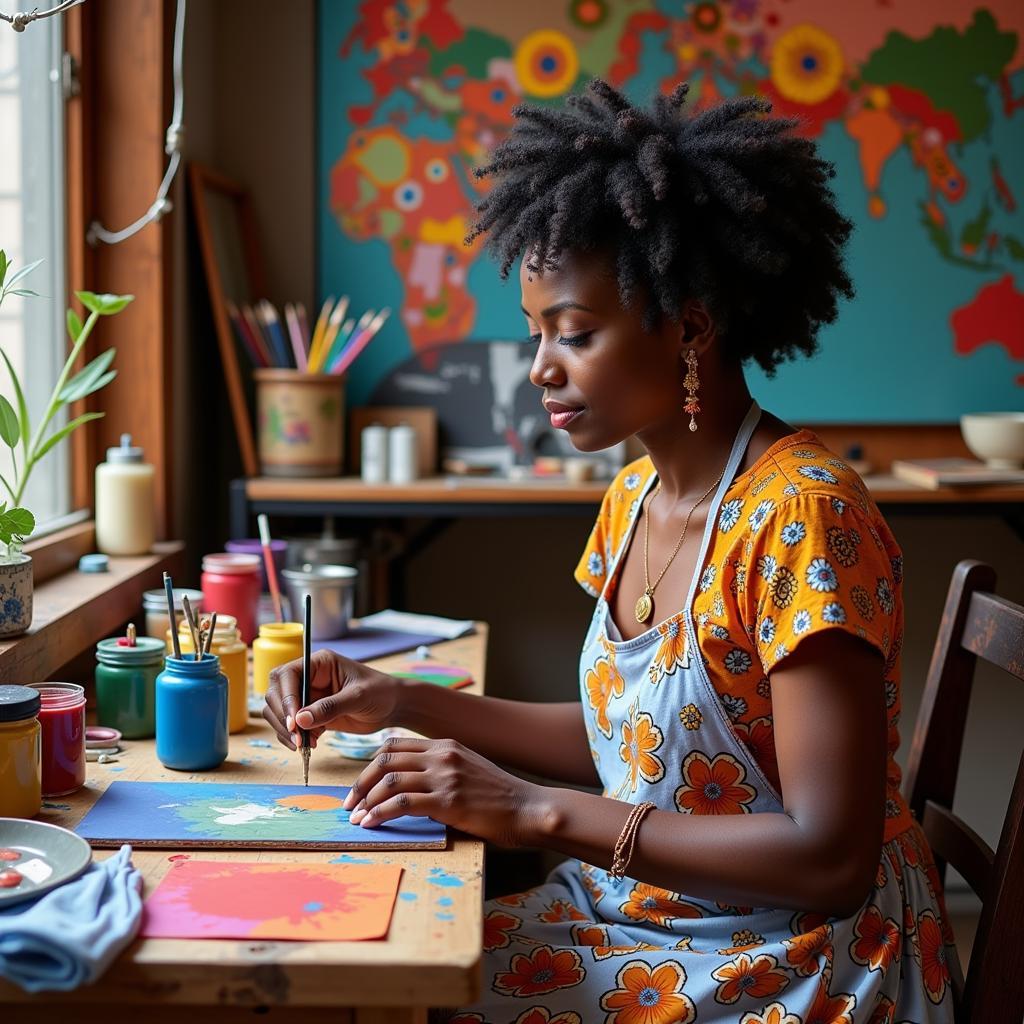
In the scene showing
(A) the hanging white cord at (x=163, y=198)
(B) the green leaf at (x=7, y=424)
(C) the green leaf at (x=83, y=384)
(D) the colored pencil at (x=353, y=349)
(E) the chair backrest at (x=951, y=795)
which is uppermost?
(A) the hanging white cord at (x=163, y=198)

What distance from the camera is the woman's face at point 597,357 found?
1338mm

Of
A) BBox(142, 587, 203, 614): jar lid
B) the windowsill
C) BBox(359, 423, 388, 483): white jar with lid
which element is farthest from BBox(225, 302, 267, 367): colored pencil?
BBox(142, 587, 203, 614): jar lid

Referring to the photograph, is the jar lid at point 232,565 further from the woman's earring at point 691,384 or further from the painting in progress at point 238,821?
the woman's earring at point 691,384

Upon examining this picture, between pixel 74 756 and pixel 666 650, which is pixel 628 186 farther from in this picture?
pixel 74 756

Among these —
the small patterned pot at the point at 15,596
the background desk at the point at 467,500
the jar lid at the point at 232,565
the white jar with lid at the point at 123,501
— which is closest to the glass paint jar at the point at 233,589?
the jar lid at the point at 232,565

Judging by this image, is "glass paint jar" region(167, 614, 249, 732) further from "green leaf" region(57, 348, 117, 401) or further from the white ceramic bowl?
the white ceramic bowl

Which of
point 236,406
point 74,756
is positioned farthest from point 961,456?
point 74,756

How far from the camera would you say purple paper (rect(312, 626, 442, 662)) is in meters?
1.91

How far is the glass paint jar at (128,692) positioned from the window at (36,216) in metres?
0.62

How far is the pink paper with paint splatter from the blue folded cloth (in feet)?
0.10

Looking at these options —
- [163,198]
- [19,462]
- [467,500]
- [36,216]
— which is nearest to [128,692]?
[19,462]

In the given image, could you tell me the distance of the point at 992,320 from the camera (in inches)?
121

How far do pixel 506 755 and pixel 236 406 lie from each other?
55.6 inches

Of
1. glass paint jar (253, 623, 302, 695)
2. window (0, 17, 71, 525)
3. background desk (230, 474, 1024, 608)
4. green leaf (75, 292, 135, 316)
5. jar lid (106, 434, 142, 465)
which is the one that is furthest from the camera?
background desk (230, 474, 1024, 608)
